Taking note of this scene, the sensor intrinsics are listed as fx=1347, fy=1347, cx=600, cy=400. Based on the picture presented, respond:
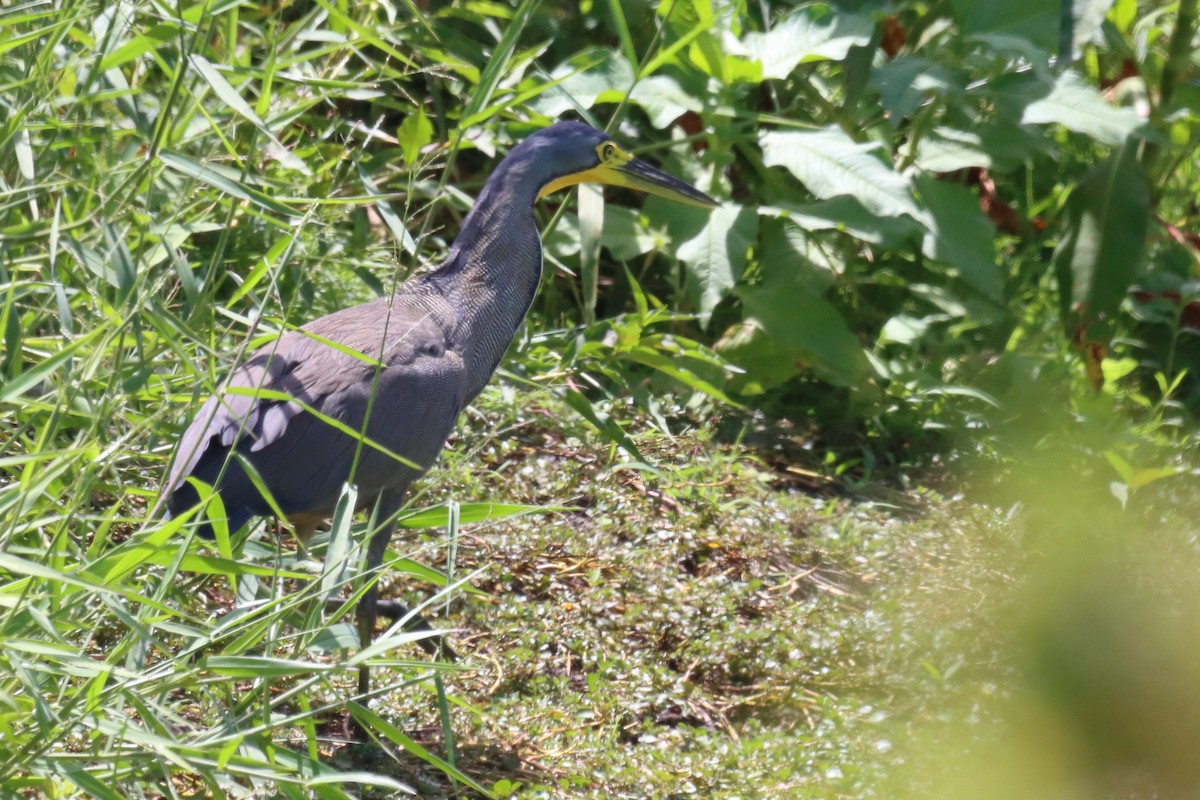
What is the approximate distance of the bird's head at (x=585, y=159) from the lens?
12.1 feet

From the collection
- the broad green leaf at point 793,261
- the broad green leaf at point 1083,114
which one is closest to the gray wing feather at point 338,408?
the broad green leaf at point 793,261

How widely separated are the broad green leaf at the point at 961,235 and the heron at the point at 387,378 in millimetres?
1243

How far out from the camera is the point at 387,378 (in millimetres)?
3174

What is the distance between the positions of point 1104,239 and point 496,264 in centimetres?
224

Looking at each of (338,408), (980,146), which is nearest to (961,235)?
(980,146)

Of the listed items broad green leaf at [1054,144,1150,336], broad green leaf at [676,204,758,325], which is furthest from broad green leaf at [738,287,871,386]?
broad green leaf at [1054,144,1150,336]

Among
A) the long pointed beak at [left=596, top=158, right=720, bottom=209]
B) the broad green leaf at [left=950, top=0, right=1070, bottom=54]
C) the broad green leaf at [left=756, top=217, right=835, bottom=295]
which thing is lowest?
the broad green leaf at [left=756, top=217, right=835, bottom=295]

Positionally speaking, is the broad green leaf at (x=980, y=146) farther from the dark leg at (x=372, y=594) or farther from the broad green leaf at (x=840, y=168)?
the dark leg at (x=372, y=594)

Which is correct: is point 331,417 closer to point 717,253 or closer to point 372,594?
point 372,594

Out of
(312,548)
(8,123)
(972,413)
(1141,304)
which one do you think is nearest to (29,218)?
(8,123)

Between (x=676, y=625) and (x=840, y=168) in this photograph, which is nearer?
(x=676, y=625)

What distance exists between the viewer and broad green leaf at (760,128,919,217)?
13.7 ft

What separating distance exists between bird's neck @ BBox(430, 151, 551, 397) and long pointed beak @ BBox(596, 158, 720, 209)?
0.87 feet

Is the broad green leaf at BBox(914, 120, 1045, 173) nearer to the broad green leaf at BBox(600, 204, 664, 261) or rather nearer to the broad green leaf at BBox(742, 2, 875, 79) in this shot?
the broad green leaf at BBox(742, 2, 875, 79)
